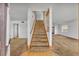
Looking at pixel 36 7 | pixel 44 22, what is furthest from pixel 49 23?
pixel 36 7

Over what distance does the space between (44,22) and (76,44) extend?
0.41 m

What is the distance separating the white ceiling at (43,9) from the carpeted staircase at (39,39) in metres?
0.16

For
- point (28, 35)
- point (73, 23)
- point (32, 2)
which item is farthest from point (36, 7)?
point (73, 23)

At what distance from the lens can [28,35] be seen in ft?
4.54

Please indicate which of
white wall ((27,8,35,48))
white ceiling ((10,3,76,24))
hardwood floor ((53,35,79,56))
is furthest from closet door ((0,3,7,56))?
hardwood floor ((53,35,79,56))

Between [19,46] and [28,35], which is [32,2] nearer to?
[28,35]

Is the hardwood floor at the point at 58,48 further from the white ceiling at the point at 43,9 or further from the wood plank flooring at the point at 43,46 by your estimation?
the white ceiling at the point at 43,9

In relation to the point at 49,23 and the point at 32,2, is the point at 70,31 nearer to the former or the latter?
the point at 49,23

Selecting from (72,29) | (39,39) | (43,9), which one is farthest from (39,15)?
(72,29)

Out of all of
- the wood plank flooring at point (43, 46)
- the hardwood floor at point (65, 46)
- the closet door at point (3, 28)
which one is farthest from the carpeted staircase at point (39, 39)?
the closet door at point (3, 28)

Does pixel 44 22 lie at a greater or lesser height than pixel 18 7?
lesser

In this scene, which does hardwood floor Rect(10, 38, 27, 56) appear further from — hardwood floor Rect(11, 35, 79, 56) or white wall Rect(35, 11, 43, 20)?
white wall Rect(35, 11, 43, 20)

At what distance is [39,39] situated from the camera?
55.3 inches

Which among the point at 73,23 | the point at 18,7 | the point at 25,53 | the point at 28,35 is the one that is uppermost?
the point at 18,7
